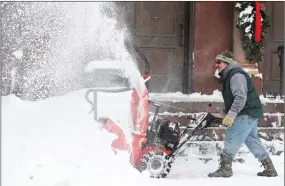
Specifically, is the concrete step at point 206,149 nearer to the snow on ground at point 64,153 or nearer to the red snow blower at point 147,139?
the snow on ground at point 64,153

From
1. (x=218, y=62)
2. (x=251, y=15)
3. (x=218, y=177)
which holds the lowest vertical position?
(x=218, y=177)

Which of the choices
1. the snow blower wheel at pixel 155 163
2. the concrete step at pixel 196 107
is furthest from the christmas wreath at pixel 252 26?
the snow blower wheel at pixel 155 163

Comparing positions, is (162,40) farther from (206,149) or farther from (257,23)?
(206,149)

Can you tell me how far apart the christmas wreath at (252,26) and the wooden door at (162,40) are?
1558 mm

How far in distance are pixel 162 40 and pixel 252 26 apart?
80.8 inches

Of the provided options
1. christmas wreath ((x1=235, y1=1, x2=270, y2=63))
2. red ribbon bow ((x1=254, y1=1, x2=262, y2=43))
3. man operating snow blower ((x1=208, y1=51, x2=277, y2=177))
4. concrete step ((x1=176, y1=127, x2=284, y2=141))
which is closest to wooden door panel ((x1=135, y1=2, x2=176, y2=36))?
christmas wreath ((x1=235, y1=1, x2=270, y2=63))

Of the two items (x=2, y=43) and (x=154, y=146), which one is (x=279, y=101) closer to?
(x=154, y=146)

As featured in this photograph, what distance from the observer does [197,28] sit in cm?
965

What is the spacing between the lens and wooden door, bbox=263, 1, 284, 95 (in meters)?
10.3

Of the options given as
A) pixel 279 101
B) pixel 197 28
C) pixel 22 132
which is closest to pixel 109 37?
pixel 197 28

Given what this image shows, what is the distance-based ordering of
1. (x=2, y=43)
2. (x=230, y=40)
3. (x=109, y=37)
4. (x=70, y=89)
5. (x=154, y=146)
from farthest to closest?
1. (x=230, y=40)
2. (x=109, y=37)
3. (x=70, y=89)
4. (x=2, y=43)
5. (x=154, y=146)

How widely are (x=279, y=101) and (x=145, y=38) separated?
10.1ft

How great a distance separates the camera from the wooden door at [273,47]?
10336mm

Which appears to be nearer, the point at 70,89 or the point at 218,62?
the point at 218,62
